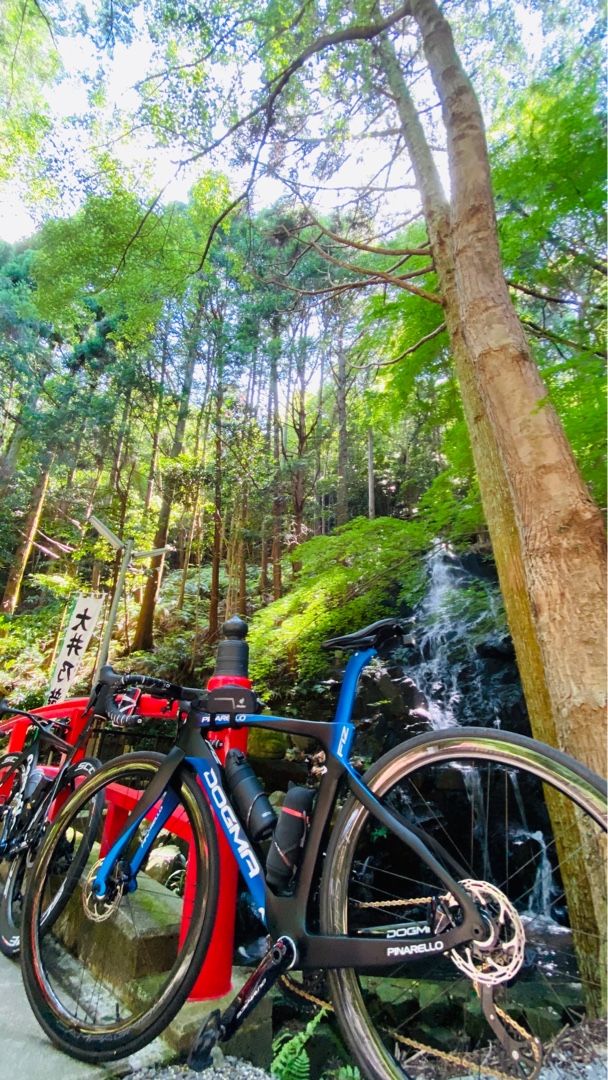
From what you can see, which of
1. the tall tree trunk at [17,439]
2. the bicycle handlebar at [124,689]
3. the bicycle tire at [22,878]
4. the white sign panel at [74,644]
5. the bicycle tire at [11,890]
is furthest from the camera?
the tall tree trunk at [17,439]

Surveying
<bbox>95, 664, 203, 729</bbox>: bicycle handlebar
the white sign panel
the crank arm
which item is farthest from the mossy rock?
the crank arm

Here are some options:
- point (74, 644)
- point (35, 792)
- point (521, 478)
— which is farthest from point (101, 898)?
point (74, 644)

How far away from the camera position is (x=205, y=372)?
1255 cm

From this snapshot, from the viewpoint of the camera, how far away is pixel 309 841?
123cm

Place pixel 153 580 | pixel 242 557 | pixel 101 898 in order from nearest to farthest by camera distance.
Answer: pixel 101 898 < pixel 242 557 < pixel 153 580

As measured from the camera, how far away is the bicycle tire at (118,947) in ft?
3.95

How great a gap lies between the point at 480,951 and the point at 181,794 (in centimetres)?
89

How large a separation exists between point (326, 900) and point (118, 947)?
101 cm

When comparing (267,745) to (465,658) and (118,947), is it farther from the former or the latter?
(118,947)

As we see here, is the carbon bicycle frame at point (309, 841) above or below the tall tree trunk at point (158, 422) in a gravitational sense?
below

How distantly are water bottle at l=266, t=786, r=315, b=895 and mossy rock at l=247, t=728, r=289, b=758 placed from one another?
5321 mm

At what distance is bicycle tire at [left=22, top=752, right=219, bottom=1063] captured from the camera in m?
1.20

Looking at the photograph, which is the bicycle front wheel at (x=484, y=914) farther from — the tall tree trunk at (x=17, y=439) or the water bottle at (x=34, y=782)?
the tall tree trunk at (x=17, y=439)

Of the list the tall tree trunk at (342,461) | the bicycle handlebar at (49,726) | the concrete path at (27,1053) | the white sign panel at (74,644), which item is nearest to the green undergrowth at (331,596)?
the white sign panel at (74,644)
